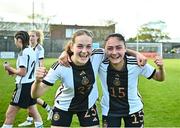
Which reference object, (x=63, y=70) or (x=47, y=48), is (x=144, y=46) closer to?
(x=47, y=48)

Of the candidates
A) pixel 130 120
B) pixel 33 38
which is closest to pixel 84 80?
pixel 130 120

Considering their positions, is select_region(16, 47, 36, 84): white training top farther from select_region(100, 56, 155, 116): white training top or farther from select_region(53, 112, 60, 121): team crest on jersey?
select_region(100, 56, 155, 116): white training top

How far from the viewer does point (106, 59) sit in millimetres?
5781

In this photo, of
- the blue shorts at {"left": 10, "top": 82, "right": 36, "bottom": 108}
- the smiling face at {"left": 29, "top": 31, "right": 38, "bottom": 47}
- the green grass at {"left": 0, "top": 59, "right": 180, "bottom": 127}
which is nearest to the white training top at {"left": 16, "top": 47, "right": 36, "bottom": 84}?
the blue shorts at {"left": 10, "top": 82, "right": 36, "bottom": 108}

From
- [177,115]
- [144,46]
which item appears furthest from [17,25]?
[177,115]

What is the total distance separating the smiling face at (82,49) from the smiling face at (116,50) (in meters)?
0.27

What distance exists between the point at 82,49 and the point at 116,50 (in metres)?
0.45

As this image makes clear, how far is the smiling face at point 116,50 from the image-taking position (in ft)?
18.3

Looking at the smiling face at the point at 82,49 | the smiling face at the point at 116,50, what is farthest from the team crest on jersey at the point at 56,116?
the smiling face at the point at 116,50


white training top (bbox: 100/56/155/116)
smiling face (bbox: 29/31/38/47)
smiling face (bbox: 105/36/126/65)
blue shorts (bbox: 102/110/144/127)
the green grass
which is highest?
smiling face (bbox: 29/31/38/47)

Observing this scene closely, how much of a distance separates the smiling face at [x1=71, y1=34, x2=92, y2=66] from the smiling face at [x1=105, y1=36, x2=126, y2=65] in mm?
272

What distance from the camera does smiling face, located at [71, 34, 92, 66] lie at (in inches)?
214

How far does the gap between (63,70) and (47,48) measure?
73454 millimetres

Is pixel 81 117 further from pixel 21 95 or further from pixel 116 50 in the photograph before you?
pixel 21 95
